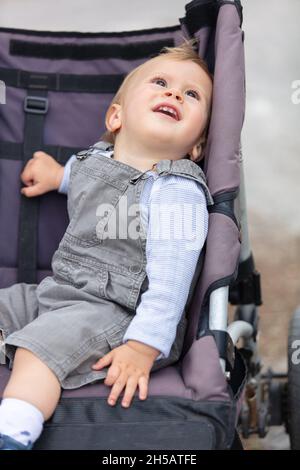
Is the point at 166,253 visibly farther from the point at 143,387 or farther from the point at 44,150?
the point at 44,150

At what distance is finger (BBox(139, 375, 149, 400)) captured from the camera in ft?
3.86

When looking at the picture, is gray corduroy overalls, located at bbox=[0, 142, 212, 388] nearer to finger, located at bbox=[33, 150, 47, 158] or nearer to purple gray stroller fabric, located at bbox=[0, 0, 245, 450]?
purple gray stroller fabric, located at bbox=[0, 0, 245, 450]

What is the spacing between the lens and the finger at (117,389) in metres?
1.17

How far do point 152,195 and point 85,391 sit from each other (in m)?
0.40

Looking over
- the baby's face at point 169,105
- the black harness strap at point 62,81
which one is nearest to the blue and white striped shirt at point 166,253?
the baby's face at point 169,105

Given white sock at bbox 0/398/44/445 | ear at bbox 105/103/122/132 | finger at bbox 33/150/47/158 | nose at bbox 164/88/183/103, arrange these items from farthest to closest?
finger at bbox 33/150/47/158
ear at bbox 105/103/122/132
nose at bbox 164/88/183/103
white sock at bbox 0/398/44/445

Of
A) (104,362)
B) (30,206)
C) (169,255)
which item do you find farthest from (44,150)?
(104,362)

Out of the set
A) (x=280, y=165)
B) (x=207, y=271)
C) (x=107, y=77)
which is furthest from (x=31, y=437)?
(x=280, y=165)

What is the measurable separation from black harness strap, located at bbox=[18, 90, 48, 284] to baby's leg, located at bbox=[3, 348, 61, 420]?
495 millimetres

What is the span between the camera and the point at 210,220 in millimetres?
1378

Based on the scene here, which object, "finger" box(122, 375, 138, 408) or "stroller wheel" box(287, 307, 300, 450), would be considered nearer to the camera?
"finger" box(122, 375, 138, 408)

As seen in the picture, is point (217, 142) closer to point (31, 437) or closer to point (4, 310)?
point (4, 310)

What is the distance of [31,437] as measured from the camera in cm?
110

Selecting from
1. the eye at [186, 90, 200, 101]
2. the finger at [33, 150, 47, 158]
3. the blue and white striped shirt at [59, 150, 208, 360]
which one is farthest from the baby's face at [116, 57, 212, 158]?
the finger at [33, 150, 47, 158]
